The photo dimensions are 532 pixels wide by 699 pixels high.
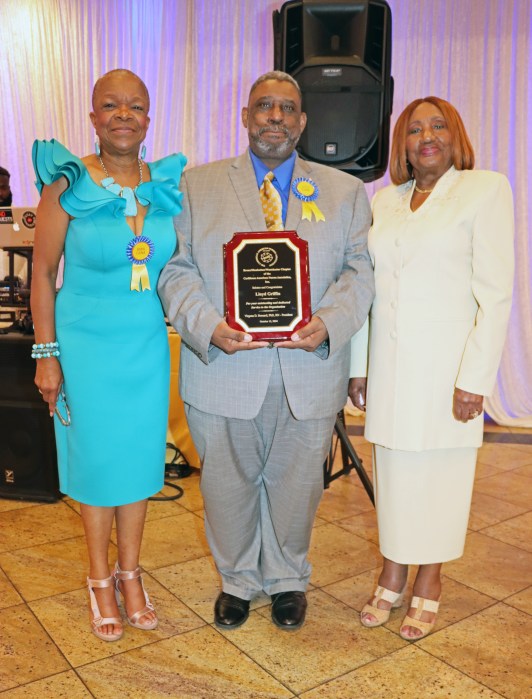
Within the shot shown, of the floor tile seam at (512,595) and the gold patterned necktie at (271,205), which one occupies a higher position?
the gold patterned necktie at (271,205)

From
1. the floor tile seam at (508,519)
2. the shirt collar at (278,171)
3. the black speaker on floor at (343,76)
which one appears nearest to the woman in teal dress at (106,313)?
the shirt collar at (278,171)

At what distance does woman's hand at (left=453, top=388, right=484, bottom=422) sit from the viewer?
1966 millimetres

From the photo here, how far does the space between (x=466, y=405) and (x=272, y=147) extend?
0.94m

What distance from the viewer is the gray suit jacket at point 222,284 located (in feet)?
6.57

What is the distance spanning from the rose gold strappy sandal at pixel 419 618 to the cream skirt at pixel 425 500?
5.8 inches

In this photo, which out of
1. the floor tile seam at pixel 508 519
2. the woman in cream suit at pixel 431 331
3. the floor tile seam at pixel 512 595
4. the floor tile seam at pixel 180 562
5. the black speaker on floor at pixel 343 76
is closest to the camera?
the woman in cream suit at pixel 431 331

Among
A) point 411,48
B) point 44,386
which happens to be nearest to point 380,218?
point 44,386

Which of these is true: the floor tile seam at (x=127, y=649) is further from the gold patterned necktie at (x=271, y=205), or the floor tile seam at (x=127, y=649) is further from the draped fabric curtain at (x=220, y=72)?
the draped fabric curtain at (x=220, y=72)

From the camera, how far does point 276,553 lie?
7.48 ft

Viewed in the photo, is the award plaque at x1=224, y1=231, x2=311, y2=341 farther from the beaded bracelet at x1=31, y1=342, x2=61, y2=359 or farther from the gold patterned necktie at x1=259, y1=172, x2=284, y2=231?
the beaded bracelet at x1=31, y1=342, x2=61, y2=359

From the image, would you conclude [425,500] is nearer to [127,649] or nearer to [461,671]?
[461,671]

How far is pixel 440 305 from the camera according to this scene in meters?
1.99

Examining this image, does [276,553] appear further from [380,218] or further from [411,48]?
[411,48]

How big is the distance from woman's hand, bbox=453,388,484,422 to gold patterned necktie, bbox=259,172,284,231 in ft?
2.32
